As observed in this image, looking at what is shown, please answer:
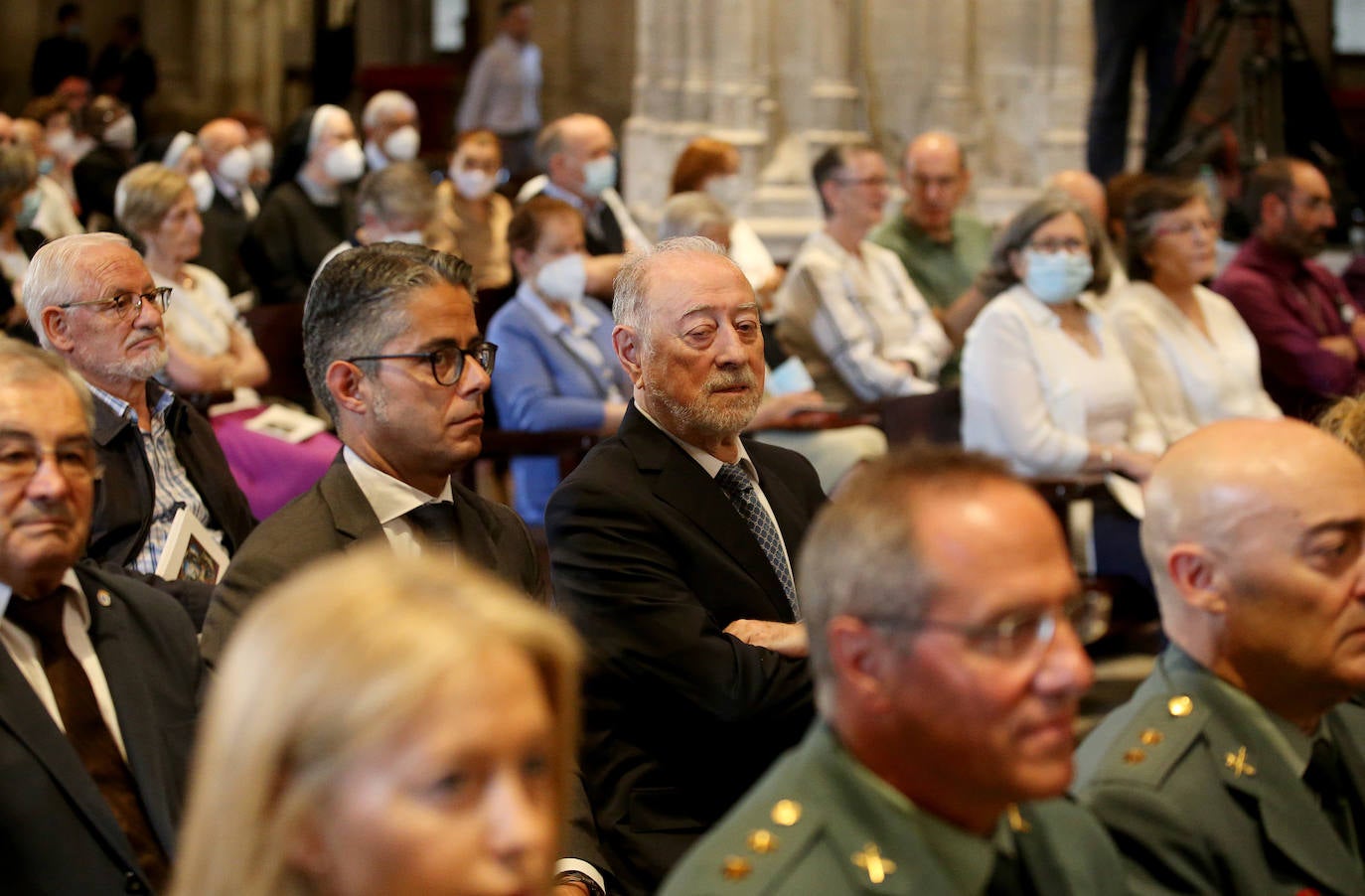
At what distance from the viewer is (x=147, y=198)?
5004 millimetres

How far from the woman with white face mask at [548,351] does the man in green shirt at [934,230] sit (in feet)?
4.78

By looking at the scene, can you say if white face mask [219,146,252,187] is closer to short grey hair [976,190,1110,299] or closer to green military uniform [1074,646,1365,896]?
short grey hair [976,190,1110,299]

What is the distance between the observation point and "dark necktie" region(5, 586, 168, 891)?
2076mm

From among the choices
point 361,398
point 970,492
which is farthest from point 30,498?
point 970,492

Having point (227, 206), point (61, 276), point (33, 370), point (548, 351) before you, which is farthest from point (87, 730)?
point (227, 206)

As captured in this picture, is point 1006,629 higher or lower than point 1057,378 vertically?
higher

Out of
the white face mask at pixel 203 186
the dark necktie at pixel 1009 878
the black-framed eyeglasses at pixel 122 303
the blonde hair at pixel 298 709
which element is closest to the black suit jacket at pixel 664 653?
the dark necktie at pixel 1009 878

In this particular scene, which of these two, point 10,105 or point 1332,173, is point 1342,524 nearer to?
point 1332,173

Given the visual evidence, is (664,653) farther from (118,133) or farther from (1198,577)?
(118,133)

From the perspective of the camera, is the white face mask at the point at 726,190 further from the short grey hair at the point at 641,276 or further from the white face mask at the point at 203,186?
the short grey hair at the point at 641,276

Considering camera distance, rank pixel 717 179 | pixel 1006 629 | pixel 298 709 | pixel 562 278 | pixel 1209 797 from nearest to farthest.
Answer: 1. pixel 298 709
2. pixel 1006 629
3. pixel 1209 797
4. pixel 562 278
5. pixel 717 179

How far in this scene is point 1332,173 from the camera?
7.48 metres

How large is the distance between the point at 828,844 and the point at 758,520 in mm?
1215

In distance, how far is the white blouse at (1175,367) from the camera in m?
4.99
